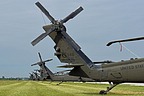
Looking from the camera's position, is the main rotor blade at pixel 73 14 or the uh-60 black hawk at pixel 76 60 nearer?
the uh-60 black hawk at pixel 76 60

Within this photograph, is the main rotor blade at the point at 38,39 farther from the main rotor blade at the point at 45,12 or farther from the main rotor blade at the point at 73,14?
the main rotor blade at the point at 73,14

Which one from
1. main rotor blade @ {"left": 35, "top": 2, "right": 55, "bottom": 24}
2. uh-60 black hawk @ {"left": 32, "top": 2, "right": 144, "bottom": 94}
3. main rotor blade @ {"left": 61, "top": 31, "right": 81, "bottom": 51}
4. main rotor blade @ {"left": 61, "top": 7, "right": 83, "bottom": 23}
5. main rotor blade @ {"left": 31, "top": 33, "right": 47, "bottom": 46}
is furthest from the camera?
main rotor blade @ {"left": 61, "top": 7, "right": 83, "bottom": 23}

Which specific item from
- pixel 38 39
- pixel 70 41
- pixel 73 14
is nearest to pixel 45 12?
pixel 73 14

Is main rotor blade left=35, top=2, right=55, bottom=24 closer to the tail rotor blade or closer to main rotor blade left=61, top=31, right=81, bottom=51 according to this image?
the tail rotor blade

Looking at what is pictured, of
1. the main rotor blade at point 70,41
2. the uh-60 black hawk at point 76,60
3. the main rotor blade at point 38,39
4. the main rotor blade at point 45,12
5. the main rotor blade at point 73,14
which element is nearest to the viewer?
the uh-60 black hawk at point 76,60

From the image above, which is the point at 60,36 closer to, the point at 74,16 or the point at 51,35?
the point at 51,35

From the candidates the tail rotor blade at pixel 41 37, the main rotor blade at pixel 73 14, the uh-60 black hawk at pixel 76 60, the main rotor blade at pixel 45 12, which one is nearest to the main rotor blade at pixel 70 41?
the uh-60 black hawk at pixel 76 60

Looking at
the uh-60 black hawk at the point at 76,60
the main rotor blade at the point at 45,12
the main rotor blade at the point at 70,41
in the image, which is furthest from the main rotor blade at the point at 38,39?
the main rotor blade at the point at 70,41

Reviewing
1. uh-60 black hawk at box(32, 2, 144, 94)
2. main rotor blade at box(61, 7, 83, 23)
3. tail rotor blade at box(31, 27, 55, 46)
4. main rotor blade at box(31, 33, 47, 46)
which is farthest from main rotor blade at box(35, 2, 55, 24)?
main rotor blade at box(31, 33, 47, 46)

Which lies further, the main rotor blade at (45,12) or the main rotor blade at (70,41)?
the main rotor blade at (45,12)

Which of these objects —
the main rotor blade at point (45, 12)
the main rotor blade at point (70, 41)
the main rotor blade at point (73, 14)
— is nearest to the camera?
the main rotor blade at point (70, 41)

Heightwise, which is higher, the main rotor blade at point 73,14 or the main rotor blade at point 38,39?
the main rotor blade at point 73,14

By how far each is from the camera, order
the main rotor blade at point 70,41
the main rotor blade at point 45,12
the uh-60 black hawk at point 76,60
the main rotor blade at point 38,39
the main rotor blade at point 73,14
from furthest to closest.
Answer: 1. the main rotor blade at point 73,14
2. the main rotor blade at point 45,12
3. the main rotor blade at point 70,41
4. the main rotor blade at point 38,39
5. the uh-60 black hawk at point 76,60

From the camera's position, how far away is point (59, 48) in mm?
28156
